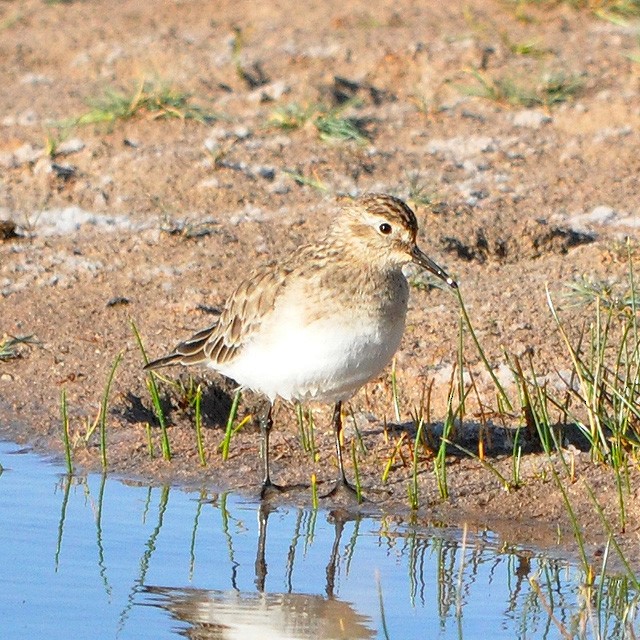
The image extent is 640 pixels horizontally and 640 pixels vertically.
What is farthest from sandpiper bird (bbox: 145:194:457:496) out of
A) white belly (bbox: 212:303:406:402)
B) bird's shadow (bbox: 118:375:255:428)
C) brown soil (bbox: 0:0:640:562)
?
bird's shadow (bbox: 118:375:255:428)

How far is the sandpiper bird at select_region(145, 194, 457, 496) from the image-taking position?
611 centimetres

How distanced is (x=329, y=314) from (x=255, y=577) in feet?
3.98

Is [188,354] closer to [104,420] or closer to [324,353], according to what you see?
[104,420]

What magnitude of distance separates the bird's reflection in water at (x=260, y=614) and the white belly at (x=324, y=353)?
101 centimetres

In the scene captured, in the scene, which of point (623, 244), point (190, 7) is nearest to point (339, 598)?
point (623, 244)

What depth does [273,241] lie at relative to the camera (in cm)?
902

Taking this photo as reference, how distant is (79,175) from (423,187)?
90.5 inches

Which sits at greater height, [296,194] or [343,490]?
[296,194]

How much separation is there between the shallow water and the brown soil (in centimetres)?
37

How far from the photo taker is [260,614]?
16.5ft

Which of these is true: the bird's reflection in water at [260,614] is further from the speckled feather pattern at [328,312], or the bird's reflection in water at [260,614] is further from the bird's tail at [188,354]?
the bird's tail at [188,354]

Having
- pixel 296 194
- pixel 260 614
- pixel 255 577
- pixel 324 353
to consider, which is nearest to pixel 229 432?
pixel 324 353

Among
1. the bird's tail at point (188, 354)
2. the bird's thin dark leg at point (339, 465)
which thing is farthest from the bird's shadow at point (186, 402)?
the bird's thin dark leg at point (339, 465)

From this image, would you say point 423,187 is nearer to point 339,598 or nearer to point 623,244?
point 623,244
